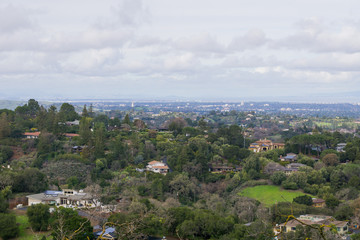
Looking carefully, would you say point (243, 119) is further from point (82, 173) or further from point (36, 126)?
point (82, 173)

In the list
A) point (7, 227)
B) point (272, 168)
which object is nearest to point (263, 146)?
point (272, 168)

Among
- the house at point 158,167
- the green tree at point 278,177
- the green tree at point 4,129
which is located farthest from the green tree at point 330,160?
the green tree at point 4,129

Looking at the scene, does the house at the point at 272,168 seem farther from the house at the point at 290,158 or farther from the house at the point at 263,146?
the house at the point at 263,146

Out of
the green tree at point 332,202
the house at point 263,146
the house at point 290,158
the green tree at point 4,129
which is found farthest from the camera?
the house at point 263,146

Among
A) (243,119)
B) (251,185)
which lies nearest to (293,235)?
(251,185)

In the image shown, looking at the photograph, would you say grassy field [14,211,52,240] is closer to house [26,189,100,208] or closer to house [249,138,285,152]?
house [26,189,100,208]

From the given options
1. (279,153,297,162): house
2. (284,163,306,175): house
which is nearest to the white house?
(284,163,306,175): house

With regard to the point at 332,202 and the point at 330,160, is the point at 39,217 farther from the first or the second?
the point at 330,160

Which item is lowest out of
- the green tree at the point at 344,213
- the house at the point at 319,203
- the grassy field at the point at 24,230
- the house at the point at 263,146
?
the grassy field at the point at 24,230
